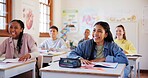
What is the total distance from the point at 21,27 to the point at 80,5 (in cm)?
370

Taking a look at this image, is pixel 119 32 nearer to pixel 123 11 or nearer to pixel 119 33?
pixel 119 33

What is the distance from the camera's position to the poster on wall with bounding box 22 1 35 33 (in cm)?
433

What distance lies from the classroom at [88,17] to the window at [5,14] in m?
0.84

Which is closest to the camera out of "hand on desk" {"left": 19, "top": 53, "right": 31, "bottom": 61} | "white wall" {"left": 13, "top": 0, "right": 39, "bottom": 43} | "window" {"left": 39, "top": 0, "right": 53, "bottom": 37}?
"hand on desk" {"left": 19, "top": 53, "right": 31, "bottom": 61}

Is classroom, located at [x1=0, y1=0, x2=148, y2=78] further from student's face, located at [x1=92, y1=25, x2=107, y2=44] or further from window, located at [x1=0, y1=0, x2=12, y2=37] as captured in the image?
student's face, located at [x1=92, y1=25, x2=107, y2=44]

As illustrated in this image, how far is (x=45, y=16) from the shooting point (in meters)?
5.66

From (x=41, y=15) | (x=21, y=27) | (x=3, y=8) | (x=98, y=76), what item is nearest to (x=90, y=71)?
(x=98, y=76)

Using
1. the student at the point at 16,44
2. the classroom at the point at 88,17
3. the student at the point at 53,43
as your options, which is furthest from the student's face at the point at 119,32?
the student at the point at 16,44

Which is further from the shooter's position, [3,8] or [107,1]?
[107,1]

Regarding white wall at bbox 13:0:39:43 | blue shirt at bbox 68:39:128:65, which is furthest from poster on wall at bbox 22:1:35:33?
blue shirt at bbox 68:39:128:65

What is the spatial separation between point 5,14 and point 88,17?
9.54ft

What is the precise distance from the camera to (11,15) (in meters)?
3.94

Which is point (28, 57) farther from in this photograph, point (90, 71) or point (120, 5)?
point (120, 5)

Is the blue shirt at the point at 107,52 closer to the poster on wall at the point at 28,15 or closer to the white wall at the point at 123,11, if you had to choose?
the poster on wall at the point at 28,15
